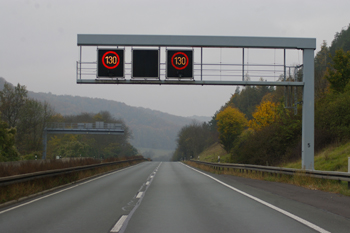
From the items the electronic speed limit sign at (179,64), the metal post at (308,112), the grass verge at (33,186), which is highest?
the electronic speed limit sign at (179,64)

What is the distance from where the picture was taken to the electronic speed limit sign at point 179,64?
62.6ft

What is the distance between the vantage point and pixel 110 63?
757 inches

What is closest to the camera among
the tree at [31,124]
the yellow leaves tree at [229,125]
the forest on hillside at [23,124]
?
the forest on hillside at [23,124]

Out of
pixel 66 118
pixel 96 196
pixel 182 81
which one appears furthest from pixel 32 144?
pixel 96 196

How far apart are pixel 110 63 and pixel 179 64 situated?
381cm

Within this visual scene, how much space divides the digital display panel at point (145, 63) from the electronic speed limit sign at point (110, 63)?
2.34 ft

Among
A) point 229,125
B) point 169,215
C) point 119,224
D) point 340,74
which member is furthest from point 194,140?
point 119,224

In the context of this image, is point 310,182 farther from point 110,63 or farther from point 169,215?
point 110,63

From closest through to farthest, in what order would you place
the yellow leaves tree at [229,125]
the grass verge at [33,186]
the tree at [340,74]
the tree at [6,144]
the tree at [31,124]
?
1. the grass verge at [33,186]
2. the tree at [6,144]
3. the tree at [340,74]
4. the tree at [31,124]
5. the yellow leaves tree at [229,125]

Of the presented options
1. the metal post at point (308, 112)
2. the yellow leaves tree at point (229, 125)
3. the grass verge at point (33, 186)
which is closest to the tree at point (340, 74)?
the metal post at point (308, 112)

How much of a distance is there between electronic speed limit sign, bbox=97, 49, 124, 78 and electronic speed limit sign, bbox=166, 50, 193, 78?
2.61 m

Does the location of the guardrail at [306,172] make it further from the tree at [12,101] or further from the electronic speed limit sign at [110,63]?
the tree at [12,101]

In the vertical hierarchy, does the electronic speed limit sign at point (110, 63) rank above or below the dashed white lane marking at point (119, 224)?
above

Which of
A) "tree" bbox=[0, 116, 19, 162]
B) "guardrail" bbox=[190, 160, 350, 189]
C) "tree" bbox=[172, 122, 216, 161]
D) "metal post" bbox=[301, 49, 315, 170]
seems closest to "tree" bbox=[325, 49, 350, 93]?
"guardrail" bbox=[190, 160, 350, 189]
